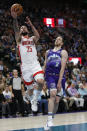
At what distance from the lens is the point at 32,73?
7.28 m

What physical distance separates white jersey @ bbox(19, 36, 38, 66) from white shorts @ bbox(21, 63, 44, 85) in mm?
95

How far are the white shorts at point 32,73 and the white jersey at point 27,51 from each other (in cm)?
9

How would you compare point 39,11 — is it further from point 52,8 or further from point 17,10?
point 17,10

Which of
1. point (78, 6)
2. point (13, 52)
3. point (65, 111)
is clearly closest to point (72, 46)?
point (13, 52)

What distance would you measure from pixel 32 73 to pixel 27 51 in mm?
505

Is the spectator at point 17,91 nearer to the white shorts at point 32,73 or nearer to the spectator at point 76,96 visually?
the spectator at point 76,96

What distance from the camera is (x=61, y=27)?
74.7 feet

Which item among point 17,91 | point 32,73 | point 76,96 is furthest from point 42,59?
point 32,73

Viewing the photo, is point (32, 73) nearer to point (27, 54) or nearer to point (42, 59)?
point (27, 54)

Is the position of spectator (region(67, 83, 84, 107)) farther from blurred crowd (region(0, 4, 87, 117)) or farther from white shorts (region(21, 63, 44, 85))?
white shorts (region(21, 63, 44, 85))

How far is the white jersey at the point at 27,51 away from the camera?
7250 millimetres

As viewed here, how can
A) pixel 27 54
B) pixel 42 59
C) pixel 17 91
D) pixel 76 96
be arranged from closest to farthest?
pixel 27 54 < pixel 17 91 < pixel 76 96 < pixel 42 59

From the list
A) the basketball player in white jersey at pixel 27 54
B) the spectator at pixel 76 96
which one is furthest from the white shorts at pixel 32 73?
the spectator at pixel 76 96

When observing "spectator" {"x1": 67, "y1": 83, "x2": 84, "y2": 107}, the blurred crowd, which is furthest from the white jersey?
"spectator" {"x1": 67, "y1": 83, "x2": 84, "y2": 107}
